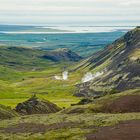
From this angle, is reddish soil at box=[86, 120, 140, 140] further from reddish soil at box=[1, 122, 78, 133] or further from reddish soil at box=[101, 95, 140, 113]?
reddish soil at box=[101, 95, 140, 113]

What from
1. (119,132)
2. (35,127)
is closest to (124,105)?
(35,127)

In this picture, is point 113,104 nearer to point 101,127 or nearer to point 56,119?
point 56,119

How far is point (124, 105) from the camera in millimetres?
117375

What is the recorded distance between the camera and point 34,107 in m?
146

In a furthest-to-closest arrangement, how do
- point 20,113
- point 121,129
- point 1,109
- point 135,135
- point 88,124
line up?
point 20,113
point 1,109
point 88,124
point 121,129
point 135,135

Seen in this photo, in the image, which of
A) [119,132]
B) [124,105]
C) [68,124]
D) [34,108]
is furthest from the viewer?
[34,108]

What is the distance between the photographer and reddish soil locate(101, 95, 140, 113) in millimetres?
115500

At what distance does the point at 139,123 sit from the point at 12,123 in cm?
3343

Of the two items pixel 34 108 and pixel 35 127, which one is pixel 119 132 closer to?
pixel 35 127

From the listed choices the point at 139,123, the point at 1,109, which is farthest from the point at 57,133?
the point at 1,109

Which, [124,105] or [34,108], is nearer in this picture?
[124,105]

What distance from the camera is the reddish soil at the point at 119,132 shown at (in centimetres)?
7800

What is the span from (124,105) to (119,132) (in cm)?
3586

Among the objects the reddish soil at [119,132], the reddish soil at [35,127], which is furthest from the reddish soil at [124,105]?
the reddish soil at [119,132]
